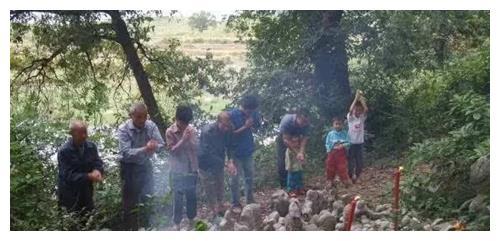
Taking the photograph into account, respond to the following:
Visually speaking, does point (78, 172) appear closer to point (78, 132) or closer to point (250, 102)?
point (78, 132)

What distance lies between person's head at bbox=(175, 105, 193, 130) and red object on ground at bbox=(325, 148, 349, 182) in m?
1.10

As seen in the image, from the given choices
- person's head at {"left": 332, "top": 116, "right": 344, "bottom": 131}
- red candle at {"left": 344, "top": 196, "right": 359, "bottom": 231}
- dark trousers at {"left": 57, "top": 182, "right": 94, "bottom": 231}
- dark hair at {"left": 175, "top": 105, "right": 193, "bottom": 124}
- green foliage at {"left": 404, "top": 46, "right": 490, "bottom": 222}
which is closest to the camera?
red candle at {"left": 344, "top": 196, "right": 359, "bottom": 231}

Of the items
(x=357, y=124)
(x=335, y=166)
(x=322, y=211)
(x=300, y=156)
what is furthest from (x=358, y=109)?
(x=322, y=211)

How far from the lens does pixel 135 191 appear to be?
18.3 ft

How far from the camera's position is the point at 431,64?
19.2 ft

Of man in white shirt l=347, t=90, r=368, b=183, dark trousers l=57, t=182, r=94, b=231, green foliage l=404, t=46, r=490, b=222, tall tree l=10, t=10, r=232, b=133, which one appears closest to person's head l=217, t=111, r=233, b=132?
tall tree l=10, t=10, r=232, b=133

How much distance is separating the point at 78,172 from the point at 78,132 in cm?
31

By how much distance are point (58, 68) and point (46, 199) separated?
3.42 feet

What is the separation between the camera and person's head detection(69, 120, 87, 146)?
5.46 meters

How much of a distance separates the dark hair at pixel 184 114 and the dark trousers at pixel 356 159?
127 centimetres

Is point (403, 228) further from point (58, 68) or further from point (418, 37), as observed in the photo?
point (58, 68)

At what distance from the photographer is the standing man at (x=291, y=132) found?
573cm

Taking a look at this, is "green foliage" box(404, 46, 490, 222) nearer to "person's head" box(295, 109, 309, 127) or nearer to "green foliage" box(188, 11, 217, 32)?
"person's head" box(295, 109, 309, 127)
